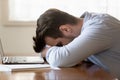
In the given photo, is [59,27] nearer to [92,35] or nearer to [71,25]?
[71,25]

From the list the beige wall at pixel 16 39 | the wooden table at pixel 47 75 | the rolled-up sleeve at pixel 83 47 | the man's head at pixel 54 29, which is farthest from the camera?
the beige wall at pixel 16 39

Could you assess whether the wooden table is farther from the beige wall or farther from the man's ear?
the beige wall

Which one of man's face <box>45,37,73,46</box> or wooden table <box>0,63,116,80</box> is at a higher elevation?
wooden table <box>0,63,116,80</box>

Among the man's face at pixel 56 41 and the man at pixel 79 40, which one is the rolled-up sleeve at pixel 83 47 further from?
the man's face at pixel 56 41

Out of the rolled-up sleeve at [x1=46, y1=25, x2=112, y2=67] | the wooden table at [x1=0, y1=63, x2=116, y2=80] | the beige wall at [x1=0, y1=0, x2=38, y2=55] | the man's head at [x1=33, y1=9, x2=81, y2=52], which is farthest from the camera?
the beige wall at [x1=0, y1=0, x2=38, y2=55]

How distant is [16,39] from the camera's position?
3533 millimetres

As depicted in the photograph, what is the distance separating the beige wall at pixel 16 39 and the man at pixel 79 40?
6.08ft

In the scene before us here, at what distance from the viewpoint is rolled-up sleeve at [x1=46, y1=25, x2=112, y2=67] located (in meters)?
1.46

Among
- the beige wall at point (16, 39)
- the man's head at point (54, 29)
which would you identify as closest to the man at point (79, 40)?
the man's head at point (54, 29)

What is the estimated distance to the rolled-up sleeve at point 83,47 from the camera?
1464mm

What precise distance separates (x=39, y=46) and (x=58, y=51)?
0.21 m

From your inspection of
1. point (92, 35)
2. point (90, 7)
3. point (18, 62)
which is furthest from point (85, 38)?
point (90, 7)

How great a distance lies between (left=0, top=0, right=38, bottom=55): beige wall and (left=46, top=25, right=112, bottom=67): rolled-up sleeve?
2052mm

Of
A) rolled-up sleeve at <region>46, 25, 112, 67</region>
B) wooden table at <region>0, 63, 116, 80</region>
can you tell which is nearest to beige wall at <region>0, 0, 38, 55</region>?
rolled-up sleeve at <region>46, 25, 112, 67</region>
